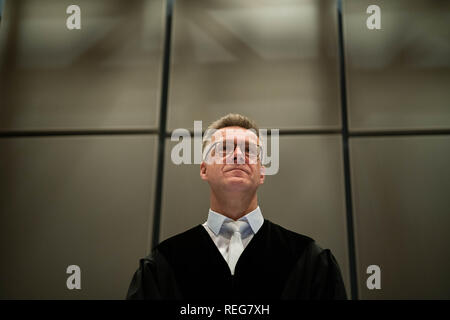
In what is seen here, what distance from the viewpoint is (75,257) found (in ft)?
5.17

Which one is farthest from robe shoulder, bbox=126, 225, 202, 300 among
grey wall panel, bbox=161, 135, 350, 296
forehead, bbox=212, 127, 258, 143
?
forehead, bbox=212, 127, 258, 143

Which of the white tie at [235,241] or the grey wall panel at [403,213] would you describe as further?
the grey wall panel at [403,213]

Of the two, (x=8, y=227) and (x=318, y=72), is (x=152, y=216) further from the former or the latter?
(x=318, y=72)

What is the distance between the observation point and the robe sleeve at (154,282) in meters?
1.26

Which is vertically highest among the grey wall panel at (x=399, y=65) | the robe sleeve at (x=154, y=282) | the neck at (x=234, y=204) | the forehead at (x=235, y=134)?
the grey wall panel at (x=399, y=65)

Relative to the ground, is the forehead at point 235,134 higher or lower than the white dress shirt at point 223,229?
higher

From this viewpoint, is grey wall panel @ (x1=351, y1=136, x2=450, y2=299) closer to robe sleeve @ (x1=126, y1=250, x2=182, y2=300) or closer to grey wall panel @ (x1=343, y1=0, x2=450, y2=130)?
grey wall panel @ (x1=343, y1=0, x2=450, y2=130)

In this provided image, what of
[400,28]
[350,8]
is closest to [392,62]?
[400,28]

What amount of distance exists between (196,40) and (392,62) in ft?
2.86

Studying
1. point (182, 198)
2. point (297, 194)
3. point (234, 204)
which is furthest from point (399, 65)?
point (182, 198)

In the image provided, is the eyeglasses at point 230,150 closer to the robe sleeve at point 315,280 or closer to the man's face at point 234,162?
the man's face at point 234,162

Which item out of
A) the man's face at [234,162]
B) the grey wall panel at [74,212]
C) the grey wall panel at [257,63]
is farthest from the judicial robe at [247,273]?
the grey wall panel at [257,63]

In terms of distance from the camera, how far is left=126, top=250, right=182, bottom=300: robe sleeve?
4.12 ft
